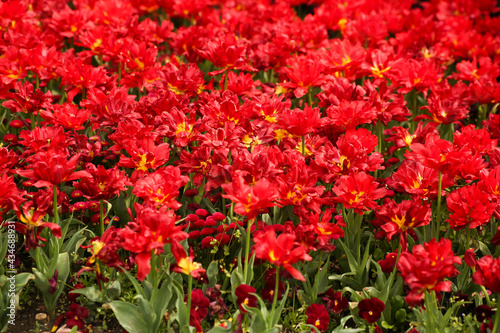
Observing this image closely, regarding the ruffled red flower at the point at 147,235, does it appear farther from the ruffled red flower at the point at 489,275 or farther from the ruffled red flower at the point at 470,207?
the ruffled red flower at the point at 470,207

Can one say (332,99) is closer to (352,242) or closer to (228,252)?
(352,242)

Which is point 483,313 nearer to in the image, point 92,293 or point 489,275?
point 489,275

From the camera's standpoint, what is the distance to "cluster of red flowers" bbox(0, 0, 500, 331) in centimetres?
232

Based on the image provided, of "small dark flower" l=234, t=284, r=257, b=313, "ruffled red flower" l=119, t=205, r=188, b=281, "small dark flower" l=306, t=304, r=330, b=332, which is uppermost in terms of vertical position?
"ruffled red flower" l=119, t=205, r=188, b=281

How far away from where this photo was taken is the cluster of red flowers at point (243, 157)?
2.32m

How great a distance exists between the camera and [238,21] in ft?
16.7

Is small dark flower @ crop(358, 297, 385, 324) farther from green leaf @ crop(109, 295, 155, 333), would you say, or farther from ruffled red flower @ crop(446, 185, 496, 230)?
green leaf @ crop(109, 295, 155, 333)

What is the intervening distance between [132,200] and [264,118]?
883 mm

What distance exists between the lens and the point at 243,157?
259 cm

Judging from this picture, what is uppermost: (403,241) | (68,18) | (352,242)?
(68,18)

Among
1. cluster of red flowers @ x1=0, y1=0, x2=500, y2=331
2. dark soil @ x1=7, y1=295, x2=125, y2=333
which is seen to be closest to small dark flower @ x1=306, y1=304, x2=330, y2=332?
cluster of red flowers @ x1=0, y1=0, x2=500, y2=331

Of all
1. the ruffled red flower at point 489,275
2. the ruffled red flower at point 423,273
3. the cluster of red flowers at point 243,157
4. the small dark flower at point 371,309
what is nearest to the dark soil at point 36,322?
the cluster of red flowers at point 243,157

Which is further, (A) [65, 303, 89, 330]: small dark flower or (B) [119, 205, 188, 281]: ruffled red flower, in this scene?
(A) [65, 303, 89, 330]: small dark flower

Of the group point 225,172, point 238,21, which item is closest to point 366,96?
point 225,172
